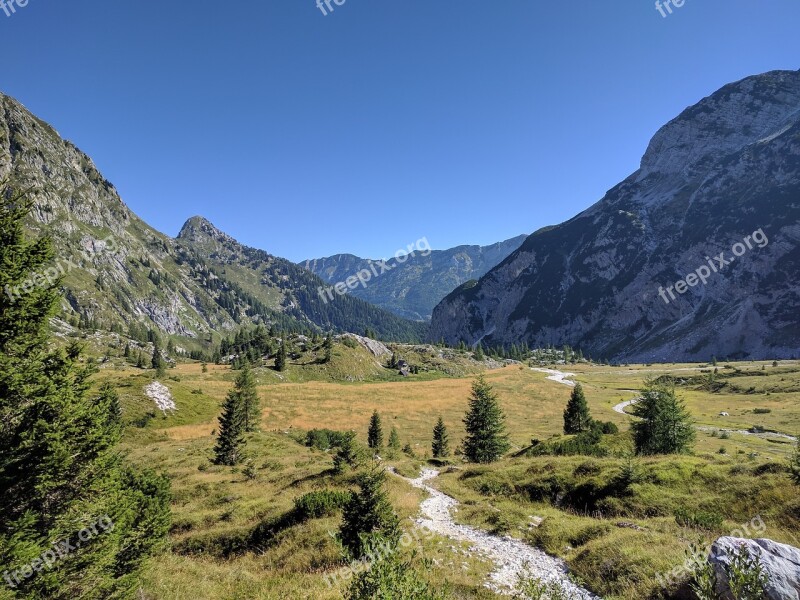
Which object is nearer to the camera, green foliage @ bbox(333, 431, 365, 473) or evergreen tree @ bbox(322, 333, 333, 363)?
green foliage @ bbox(333, 431, 365, 473)

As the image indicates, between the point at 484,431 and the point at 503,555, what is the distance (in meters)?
25.1

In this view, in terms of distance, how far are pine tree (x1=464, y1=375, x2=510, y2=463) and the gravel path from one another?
16903 mm

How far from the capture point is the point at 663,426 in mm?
28672

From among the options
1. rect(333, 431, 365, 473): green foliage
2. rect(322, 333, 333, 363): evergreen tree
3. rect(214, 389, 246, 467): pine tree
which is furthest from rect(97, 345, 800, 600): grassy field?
rect(322, 333, 333, 363): evergreen tree

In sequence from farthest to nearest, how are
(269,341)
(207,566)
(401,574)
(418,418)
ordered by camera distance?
(269,341)
(418,418)
(207,566)
(401,574)

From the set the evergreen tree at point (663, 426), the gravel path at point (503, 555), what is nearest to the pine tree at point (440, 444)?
the evergreen tree at point (663, 426)

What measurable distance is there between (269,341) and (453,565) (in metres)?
141

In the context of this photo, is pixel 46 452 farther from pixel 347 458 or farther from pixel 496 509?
pixel 347 458

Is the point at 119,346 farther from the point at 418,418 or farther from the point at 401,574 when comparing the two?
the point at 401,574

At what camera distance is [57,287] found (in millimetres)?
10836

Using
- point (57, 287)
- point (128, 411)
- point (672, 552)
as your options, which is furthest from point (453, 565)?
point (128, 411)

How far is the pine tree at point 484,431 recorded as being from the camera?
40031 millimetres

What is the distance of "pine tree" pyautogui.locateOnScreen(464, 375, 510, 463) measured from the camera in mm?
40031

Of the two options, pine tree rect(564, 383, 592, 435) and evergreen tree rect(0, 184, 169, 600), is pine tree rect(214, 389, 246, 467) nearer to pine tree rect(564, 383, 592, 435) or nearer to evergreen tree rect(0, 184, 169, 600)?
evergreen tree rect(0, 184, 169, 600)
